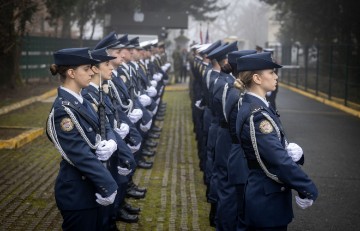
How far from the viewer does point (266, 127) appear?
4.08 m

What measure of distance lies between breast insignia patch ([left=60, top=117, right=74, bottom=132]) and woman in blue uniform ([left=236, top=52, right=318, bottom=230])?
1.31 metres

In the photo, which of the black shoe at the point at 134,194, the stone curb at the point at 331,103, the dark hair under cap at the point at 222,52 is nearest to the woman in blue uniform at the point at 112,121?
the black shoe at the point at 134,194

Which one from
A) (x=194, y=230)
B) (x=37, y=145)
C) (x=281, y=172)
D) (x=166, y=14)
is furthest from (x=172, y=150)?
(x=166, y=14)

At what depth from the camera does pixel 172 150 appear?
36.9 feet

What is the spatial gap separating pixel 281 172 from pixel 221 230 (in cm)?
211

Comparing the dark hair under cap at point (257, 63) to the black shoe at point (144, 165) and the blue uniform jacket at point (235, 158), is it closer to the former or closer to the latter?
the blue uniform jacket at point (235, 158)

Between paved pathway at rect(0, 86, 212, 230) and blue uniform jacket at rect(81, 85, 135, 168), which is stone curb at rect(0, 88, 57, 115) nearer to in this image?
paved pathway at rect(0, 86, 212, 230)

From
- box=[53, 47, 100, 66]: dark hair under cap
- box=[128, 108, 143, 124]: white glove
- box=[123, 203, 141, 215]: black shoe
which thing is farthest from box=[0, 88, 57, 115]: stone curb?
box=[53, 47, 100, 66]: dark hair under cap

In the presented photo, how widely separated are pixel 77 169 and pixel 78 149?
0.20 metres

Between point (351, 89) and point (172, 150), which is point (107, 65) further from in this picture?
point (351, 89)

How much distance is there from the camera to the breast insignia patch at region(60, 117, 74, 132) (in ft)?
13.4

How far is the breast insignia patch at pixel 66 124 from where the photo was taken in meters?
4.10

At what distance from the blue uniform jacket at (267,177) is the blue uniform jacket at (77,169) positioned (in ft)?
3.51

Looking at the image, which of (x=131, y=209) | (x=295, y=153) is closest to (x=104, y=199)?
(x=295, y=153)
